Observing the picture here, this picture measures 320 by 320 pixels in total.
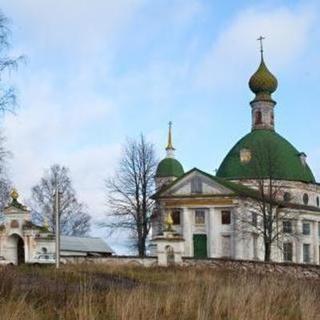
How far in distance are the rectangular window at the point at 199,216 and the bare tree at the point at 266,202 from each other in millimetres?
2788

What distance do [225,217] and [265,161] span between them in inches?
220

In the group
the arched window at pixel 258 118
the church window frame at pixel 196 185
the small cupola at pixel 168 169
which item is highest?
the arched window at pixel 258 118

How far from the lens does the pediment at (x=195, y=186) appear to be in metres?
49.3

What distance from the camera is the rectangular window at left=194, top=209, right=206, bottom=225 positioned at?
4983 centimetres

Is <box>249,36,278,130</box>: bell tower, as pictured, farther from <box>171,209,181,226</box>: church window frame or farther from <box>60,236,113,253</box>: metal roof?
<box>60,236,113,253</box>: metal roof

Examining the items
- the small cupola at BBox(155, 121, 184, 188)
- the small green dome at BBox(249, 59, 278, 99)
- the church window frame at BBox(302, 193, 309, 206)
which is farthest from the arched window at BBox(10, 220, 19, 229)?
the small green dome at BBox(249, 59, 278, 99)

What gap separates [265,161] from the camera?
51.3 meters

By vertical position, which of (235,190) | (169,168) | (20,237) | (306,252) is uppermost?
(169,168)

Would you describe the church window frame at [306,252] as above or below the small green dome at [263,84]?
below

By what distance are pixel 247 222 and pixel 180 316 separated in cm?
3975

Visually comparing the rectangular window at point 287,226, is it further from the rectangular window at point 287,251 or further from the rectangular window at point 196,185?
the rectangular window at point 196,185

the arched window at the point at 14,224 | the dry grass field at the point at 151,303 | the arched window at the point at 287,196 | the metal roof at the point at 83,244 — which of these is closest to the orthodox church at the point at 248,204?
the arched window at the point at 287,196

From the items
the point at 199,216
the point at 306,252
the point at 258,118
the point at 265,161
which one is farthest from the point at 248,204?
the point at 258,118

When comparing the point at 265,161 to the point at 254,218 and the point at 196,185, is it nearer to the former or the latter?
the point at 254,218
